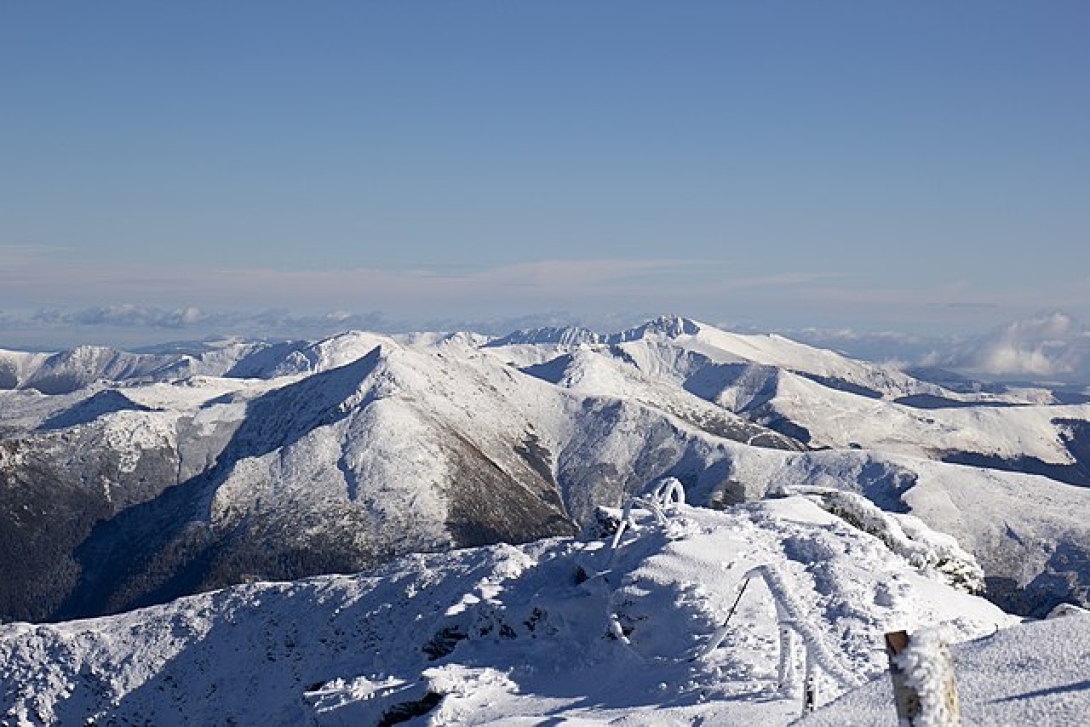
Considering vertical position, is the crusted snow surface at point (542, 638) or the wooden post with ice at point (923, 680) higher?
the wooden post with ice at point (923, 680)

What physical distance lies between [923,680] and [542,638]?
3961cm

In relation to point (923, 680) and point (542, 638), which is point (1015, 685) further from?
point (542, 638)

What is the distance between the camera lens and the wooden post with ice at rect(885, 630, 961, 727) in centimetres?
855

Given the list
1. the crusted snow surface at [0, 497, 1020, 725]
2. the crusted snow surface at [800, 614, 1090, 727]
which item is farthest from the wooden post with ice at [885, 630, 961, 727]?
the crusted snow surface at [0, 497, 1020, 725]

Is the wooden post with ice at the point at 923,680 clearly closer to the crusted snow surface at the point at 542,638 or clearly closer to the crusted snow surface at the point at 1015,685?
the crusted snow surface at the point at 1015,685

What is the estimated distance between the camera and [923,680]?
860cm

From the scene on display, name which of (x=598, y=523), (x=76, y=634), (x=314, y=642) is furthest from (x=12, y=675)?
(x=598, y=523)

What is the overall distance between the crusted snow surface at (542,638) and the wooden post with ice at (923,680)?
17195 millimetres

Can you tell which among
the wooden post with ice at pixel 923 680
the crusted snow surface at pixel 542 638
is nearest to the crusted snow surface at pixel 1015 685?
the wooden post with ice at pixel 923 680

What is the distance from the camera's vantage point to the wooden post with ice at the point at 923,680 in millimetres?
8555

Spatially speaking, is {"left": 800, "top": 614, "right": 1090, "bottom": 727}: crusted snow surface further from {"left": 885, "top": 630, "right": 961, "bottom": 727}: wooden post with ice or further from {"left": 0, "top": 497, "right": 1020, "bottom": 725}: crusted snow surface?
{"left": 0, "top": 497, "right": 1020, "bottom": 725}: crusted snow surface

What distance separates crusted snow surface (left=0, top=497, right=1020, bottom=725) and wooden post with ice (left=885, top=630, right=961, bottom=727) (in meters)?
17.2

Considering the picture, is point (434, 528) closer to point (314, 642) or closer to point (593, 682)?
point (314, 642)

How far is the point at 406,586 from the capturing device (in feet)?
224
